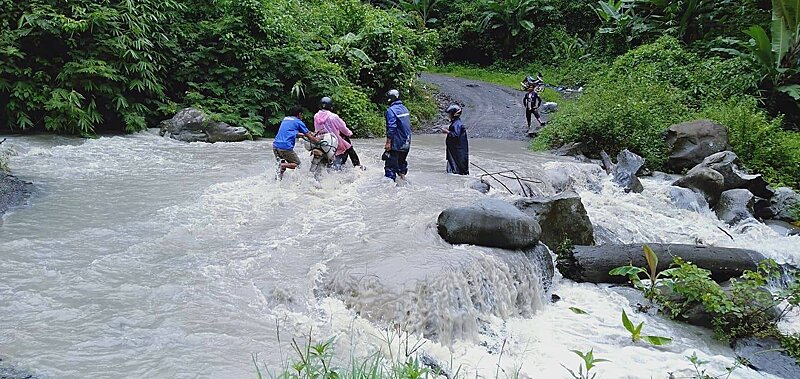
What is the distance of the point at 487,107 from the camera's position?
23547mm

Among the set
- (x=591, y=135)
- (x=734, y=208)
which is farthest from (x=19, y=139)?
(x=734, y=208)

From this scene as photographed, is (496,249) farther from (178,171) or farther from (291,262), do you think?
(178,171)

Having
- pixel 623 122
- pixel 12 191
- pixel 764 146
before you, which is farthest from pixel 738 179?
pixel 12 191

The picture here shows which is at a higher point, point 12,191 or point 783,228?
point 12,191

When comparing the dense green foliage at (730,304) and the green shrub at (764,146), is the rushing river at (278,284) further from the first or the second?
the green shrub at (764,146)

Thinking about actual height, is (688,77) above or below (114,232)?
above

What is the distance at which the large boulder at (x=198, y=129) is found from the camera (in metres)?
14.7

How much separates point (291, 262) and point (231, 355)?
7.01ft

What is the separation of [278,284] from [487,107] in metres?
18.4

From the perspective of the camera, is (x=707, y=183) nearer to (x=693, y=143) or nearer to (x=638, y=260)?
(x=693, y=143)

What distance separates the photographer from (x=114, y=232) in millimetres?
7695

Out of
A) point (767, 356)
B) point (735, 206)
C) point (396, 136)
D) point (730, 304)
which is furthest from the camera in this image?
point (735, 206)

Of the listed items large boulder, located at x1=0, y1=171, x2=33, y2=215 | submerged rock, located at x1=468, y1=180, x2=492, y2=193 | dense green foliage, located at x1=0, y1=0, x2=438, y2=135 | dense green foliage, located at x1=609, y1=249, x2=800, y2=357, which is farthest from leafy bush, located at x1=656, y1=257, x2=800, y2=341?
dense green foliage, located at x1=0, y1=0, x2=438, y2=135

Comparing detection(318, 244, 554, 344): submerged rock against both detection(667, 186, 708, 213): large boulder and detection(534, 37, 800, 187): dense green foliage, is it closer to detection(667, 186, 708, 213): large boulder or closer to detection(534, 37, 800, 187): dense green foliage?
detection(667, 186, 708, 213): large boulder
